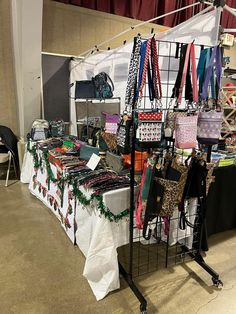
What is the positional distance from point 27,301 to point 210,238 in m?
1.74

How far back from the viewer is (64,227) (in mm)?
2602

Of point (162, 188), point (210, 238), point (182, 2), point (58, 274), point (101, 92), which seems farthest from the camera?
point (182, 2)

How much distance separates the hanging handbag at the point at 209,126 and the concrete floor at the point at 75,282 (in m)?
1.09

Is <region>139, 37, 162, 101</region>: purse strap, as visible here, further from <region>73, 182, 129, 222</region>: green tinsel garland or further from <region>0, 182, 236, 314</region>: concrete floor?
<region>0, 182, 236, 314</region>: concrete floor

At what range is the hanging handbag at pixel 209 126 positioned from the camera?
1.65 metres

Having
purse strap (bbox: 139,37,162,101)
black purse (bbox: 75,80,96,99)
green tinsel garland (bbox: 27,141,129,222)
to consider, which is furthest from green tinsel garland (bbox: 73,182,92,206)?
black purse (bbox: 75,80,96,99)

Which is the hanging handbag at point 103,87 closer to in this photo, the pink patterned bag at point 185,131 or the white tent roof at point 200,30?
the white tent roof at point 200,30

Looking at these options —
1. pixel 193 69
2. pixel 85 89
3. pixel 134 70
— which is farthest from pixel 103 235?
pixel 85 89

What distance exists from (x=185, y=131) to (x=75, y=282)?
137 centimetres

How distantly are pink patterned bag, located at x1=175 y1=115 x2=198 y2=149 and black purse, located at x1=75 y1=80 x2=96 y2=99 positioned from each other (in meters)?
1.55

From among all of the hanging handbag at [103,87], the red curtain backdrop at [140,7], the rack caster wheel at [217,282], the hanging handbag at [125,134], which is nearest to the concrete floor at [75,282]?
the rack caster wheel at [217,282]

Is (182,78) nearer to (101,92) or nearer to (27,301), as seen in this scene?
(101,92)

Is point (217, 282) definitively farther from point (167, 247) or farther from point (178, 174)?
point (178, 174)

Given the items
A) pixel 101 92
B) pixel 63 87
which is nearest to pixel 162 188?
pixel 101 92
